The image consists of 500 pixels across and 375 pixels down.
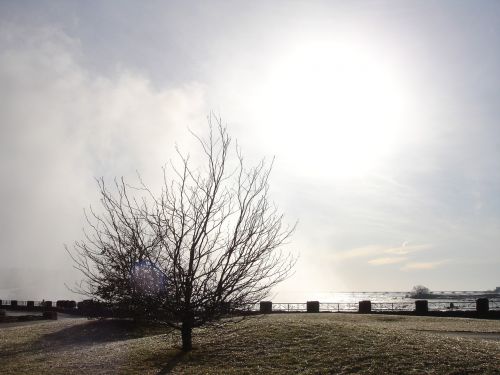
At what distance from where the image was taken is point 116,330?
20.8m

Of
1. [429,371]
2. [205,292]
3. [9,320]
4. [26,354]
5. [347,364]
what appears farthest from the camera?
[9,320]

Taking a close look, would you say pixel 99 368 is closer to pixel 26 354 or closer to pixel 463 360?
pixel 26 354

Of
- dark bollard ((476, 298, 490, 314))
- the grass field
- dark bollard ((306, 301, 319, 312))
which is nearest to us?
the grass field

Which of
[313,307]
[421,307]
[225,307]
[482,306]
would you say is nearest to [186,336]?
[225,307]

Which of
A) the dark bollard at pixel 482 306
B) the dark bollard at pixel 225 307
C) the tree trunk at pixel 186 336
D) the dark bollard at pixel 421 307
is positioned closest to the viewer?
the dark bollard at pixel 225 307

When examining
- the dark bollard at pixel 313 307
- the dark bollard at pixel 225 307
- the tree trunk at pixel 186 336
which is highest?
the dark bollard at pixel 225 307

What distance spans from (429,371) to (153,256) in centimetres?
734

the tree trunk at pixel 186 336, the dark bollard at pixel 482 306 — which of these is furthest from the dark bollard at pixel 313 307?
the tree trunk at pixel 186 336

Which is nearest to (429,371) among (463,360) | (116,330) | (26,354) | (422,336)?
(463,360)

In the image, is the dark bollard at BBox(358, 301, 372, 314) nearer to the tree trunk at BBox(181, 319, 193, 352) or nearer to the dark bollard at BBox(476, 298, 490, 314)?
the dark bollard at BBox(476, 298, 490, 314)

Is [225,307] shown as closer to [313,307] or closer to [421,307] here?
[313,307]

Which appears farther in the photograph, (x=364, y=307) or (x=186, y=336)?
(x=364, y=307)

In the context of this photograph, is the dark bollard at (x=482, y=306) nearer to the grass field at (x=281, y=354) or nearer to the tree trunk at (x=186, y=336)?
the grass field at (x=281, y=354)

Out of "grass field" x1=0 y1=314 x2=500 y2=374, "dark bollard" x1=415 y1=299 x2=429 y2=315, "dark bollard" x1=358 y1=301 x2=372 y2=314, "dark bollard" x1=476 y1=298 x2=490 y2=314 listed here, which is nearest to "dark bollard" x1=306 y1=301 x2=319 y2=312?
"dark bollard" x1=358 y1=301 x2=372 y2=314
